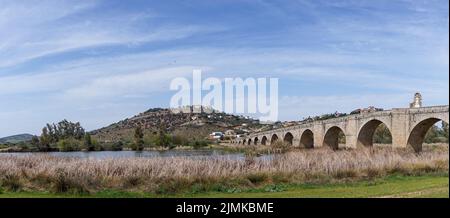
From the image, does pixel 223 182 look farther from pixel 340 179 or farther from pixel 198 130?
pixel 198 130

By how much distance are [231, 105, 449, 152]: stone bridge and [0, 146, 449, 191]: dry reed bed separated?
9189 mm

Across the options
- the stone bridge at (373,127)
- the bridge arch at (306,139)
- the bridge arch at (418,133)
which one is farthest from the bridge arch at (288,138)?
the bridge arch at (418,133)

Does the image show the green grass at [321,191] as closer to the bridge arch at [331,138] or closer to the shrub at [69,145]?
the bridge arch at [331,138]

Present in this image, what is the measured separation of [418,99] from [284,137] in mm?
33642

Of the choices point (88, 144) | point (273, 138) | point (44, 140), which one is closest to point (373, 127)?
point (273, 138)

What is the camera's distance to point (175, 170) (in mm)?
19297

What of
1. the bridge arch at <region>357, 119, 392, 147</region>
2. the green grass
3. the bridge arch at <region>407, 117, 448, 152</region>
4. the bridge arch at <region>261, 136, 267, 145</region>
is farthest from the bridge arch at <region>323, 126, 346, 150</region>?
the bridge arch at <region>261, 136, 267, 145</region>

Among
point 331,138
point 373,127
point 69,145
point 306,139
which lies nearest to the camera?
point 373,127

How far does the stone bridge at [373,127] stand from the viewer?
32169 millimetres

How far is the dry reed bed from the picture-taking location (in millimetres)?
18547

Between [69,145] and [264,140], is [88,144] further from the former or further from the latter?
[264,140]

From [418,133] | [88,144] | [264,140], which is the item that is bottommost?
[88,144]

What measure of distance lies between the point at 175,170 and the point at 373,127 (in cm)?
2649

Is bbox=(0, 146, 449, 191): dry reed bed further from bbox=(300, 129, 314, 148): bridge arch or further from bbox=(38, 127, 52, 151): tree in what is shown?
bbox=(38, 127, 52, 151): tree
